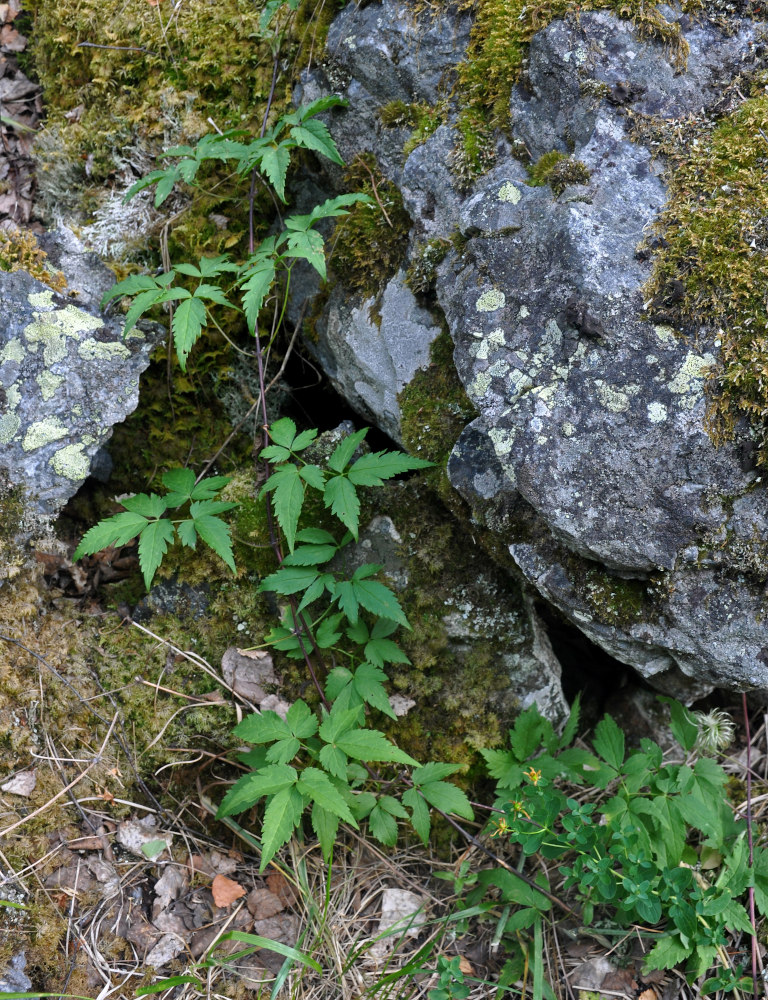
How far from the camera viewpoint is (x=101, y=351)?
3125 mm

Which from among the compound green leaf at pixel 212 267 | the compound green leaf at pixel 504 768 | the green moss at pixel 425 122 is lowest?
the compound green leaf at pixel 504 768

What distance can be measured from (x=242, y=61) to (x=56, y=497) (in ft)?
7.44

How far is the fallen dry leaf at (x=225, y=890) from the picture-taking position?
8.76 feet

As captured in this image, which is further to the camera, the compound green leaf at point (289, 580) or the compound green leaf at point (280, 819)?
the compound green leaf at point (289, 580)

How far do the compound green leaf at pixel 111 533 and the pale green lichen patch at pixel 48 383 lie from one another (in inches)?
27.1

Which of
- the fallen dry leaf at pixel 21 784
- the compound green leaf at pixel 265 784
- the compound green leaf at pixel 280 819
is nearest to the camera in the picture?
the compound green leaf at pixel 280 819

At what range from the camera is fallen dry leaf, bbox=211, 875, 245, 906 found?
267cm

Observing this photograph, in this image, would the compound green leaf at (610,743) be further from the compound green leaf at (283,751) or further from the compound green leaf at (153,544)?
the compound green leaf at (153,544)

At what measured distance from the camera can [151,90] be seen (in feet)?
11.7

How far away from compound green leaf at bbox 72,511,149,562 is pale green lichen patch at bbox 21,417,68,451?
521mm

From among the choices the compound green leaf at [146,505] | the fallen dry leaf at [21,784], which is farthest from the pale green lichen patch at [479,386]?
the fallen dry leaf at [21,784]

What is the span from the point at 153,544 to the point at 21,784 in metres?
0.98

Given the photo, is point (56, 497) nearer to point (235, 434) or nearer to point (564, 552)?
point (235, 434)

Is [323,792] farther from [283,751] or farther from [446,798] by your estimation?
[446,798]
